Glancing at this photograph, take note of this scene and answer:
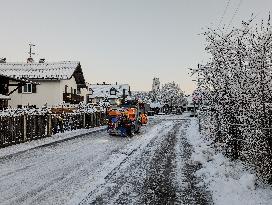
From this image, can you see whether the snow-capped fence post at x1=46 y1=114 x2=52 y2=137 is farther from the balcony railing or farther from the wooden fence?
the balcony railing

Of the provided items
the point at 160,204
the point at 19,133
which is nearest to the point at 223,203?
the point at 160,204

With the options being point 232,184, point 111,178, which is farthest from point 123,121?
point 232,184

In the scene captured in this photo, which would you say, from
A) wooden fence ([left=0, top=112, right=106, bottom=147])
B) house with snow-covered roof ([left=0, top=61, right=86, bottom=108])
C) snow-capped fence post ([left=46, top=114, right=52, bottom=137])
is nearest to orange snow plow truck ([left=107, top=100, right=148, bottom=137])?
wooden fence ([left=0, top=112, right=106, bottom=147])

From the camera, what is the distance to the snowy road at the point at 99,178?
7984 millimetres

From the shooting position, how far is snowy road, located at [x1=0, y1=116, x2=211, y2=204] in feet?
26.2

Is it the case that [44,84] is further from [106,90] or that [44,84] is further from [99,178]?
[106,90]

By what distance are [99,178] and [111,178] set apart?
307 millimetres

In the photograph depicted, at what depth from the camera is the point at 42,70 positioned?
157 feet

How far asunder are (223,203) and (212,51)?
223 inches

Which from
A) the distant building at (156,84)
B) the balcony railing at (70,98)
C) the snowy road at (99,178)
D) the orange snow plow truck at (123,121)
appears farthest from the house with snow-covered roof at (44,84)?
the distant building at (156,84)

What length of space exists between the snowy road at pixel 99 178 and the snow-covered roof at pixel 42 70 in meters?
31.2

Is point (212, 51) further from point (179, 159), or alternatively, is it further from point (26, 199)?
point (26, 199)

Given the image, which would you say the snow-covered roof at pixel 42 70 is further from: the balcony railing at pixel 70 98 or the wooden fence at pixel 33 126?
the wooden fence at pixel 33 126

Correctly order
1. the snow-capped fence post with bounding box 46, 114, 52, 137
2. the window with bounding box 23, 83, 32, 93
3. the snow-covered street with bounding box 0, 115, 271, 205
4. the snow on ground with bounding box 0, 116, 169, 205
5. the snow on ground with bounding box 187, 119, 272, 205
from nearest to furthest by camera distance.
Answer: the snow on ground with bounding box 187, 119, 272, 205, the snow-covered street with bounding box 0, 115, 271, 205, the snow on ground with bounding box 0, 116, 169, 205, the snow-capped fence post with bounding box 46, 114, 52, 137, the window with bounding box 23, 83, 32, 93
